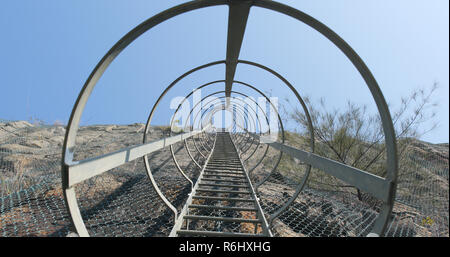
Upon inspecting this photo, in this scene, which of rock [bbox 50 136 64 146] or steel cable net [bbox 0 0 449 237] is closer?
steel cable net [bbox 0 0 449 237]

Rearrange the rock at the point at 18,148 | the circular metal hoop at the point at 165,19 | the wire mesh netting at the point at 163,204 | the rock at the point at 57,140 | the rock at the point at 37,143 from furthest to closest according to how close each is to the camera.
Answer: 1. the rock at the point at 57,140
2. the rock at the point at 37,143
3. the rock at the point at 18,148
4. the wire mesh netting at the point at 163,204
5. the circular metal hoop at the point at 165,19

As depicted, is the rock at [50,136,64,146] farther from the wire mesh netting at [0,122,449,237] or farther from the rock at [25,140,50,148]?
the wire mesh netting at [0,122,449,237]

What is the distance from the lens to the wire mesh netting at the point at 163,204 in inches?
114

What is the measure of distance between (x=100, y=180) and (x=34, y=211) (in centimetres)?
119

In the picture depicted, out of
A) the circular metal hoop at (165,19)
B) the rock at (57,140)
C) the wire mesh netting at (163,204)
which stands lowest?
the wire mesh netting at (163,204)

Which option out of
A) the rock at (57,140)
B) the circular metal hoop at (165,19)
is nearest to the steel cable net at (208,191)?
the circular metal hoop at (165,19)

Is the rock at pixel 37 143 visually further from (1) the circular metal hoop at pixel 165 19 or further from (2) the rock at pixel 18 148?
(1) the circular metal hoop at pixel 165 19

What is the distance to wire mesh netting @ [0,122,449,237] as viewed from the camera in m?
2.88

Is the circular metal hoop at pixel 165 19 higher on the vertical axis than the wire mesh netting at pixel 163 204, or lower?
higher

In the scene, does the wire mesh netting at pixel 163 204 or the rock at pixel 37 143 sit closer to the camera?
the wire mesh netting at pixel 163 204

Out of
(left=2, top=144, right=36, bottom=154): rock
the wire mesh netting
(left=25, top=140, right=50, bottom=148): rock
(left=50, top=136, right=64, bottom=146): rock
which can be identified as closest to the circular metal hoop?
the wire mesh netting

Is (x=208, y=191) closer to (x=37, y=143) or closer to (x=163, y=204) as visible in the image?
(x=163, y=204)


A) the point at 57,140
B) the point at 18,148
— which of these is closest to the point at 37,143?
the point at 18,148
